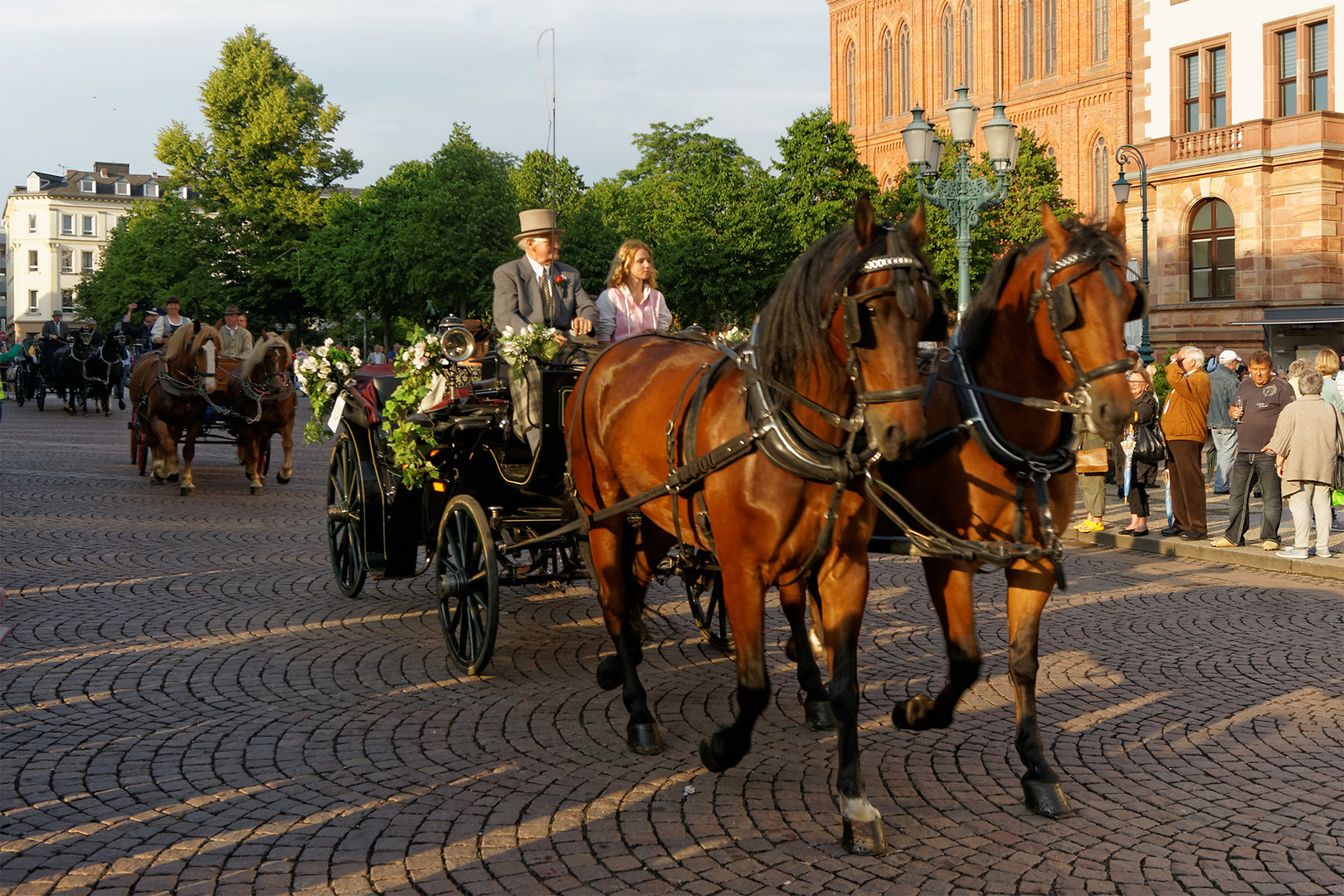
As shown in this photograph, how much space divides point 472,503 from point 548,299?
4.30 feet

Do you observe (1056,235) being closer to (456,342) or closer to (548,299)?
(548,299)

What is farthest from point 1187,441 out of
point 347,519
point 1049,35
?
point 1049,35

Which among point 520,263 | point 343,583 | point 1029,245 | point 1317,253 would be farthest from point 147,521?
point 1317,253

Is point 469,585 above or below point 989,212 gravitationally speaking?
below

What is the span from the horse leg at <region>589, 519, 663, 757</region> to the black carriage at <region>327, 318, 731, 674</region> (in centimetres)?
34

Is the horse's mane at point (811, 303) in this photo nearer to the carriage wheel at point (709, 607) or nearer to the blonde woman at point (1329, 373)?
the carriage wheel at point (709, 607)

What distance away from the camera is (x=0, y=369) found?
3425cm

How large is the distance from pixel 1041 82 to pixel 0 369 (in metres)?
41.9

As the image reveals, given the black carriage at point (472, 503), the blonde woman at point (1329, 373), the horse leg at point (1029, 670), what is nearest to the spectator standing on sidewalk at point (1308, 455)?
the blonde woman at point (1329, 373)

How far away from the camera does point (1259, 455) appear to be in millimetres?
11648

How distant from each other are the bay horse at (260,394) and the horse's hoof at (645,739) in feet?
34.9

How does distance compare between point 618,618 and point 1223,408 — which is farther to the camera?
point 1223,408

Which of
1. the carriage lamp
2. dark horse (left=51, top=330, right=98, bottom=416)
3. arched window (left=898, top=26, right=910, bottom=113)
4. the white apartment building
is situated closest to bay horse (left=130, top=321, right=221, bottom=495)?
the carriage lamp

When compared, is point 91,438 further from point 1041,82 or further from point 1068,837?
point 1041,82
